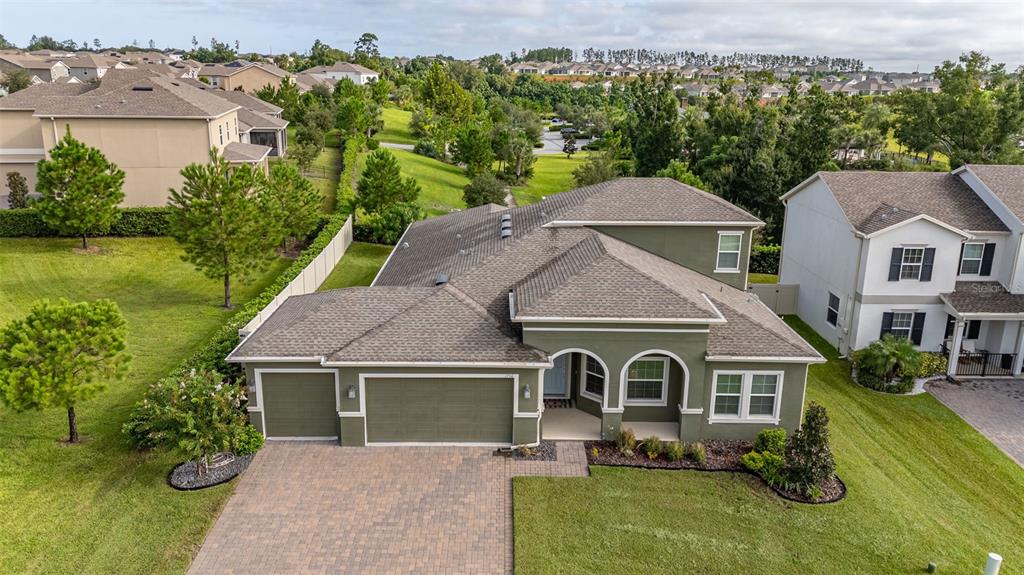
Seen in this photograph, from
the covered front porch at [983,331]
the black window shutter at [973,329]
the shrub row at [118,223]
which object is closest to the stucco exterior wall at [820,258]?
the covered front porch at [983,331]

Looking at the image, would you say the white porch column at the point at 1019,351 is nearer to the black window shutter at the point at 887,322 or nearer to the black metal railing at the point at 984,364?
the black metal railing at the point at 984,364

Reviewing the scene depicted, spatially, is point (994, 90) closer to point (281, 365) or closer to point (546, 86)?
point (281, 365)

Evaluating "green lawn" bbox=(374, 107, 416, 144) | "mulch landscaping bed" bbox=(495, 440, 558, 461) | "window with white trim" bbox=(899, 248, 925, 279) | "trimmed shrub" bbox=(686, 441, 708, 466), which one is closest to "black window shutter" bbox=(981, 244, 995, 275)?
"window with white trim" bbox=(899, 248, 925, 279)

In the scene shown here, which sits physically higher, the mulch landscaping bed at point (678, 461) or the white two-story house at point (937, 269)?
the white two-story house at point (937, 269)

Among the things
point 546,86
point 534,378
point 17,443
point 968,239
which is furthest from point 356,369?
point 546,86

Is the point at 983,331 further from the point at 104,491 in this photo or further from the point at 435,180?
the point at 435,180

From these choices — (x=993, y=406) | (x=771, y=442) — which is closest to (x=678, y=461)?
(x=771, y=442)
